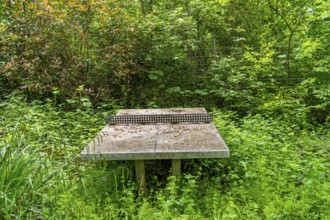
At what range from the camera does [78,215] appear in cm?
202

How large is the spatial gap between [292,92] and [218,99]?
149 cm

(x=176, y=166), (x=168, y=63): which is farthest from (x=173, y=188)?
(x=168, y=63)

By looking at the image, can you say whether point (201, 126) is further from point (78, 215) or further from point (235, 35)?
point (235, 35)

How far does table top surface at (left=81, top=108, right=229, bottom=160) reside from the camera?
2420mm

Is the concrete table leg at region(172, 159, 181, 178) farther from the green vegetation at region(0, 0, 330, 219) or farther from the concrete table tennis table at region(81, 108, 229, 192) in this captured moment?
the green vegetation at region(0, 0, 330, 219)

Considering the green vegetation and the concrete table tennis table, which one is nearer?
the concrete table tennis table

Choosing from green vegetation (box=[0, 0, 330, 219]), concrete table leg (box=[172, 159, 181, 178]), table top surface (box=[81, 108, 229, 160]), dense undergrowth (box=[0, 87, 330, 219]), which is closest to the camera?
dense undergrowth (box=[0, 87, 330, 219])

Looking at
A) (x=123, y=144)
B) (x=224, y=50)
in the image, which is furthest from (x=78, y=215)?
(x=224, y=50)

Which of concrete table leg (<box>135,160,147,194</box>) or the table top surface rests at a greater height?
the table top surface

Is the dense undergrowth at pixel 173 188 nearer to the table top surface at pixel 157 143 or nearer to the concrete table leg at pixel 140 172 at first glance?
the concrete table leg at pixel 140 172

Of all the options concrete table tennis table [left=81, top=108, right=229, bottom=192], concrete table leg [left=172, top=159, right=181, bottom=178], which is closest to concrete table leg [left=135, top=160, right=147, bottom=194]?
concrete table tennis table [left=81, top=108, right=229, bottom=192]

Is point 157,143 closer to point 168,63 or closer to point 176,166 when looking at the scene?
point 176,166

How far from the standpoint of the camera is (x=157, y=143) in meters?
2.71

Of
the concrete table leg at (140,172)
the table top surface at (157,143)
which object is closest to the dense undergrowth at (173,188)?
the concrete table leg at (140,172)
